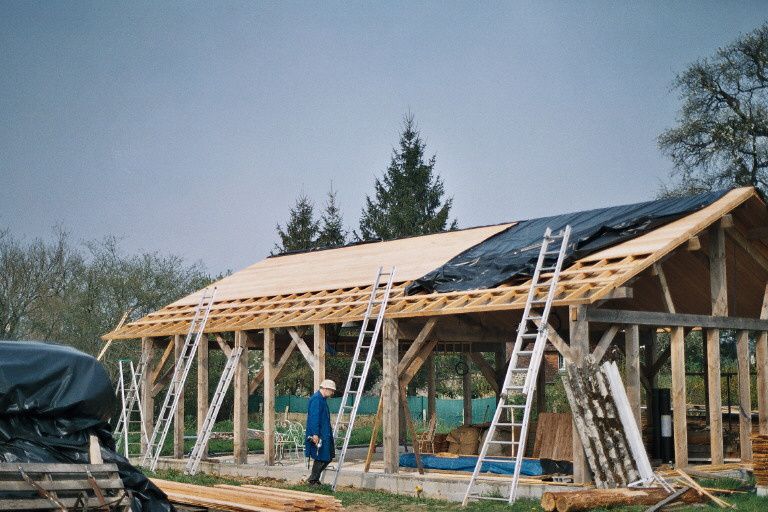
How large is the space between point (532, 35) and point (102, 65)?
2433 cm

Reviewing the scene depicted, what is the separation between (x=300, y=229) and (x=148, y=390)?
953 inches

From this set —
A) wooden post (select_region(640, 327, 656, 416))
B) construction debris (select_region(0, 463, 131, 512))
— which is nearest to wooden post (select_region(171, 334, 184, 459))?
wooden post (select_region(640, 327, 656, 416))

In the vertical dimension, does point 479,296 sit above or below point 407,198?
below

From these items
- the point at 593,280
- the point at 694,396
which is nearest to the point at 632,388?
the point at 593,280

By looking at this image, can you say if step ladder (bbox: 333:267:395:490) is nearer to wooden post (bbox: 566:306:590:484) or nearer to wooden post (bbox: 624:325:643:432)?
wooden post (bbox: 566:306:590:484)

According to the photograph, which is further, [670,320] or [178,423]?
[178,423]

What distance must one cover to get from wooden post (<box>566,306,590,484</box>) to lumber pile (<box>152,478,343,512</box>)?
3.04 metres

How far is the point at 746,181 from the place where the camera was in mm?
31531

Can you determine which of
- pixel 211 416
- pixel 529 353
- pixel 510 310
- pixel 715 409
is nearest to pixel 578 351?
pixel 529 353

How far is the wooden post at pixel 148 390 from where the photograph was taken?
1939 centimetres

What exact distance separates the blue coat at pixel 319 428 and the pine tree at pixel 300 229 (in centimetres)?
2902

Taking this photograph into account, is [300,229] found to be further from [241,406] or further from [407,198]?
[241,406]

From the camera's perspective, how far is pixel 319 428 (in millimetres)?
14070

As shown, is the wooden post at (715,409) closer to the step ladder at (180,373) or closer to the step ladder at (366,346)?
the step ladder at (366,346)
